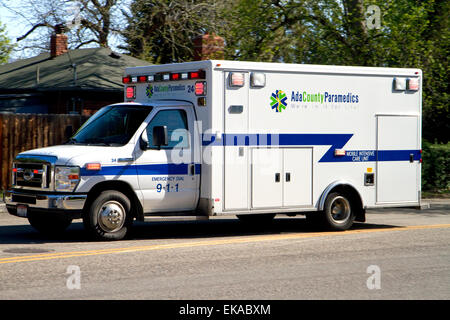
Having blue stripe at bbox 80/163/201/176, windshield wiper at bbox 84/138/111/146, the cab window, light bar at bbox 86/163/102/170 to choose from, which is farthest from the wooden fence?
light bar at bbox 86/163/102/170

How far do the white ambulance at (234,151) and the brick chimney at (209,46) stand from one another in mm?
10359

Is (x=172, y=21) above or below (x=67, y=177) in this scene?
above

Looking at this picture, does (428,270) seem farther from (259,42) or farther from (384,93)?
(259,42)

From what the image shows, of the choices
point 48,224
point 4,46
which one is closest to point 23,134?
point 48,224

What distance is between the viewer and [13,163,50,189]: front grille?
1060 centimetres

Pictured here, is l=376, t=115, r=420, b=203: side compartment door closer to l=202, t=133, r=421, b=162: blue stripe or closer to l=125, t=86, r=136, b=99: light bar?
l=202, t=133, r=421, b=162: blue stripe

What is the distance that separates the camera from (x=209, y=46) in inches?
924

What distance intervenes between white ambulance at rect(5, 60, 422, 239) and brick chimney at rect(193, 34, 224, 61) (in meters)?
10.4

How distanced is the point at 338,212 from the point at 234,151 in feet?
8.43

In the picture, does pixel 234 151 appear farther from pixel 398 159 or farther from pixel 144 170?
pixel 398 159

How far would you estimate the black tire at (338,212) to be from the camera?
1276cm

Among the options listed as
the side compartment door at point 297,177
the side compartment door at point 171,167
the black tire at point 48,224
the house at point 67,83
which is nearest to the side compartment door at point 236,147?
the side compartment door at point 171,167

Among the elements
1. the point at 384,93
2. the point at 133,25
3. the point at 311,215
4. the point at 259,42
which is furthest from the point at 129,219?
the point at 133,25

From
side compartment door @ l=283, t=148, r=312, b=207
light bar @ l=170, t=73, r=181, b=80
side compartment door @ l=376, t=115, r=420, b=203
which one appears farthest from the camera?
side compartment door @ l=376, t=115, r=420, b=203
